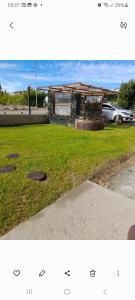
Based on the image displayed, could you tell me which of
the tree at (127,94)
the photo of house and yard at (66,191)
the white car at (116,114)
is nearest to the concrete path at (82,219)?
the photo of house and yard at (66,191)

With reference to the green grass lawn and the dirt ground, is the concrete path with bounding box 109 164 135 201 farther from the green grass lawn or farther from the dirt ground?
the green grass lawn

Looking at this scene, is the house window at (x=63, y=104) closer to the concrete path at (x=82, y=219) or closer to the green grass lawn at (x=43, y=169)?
the green grass lawn at (x=43, y=169)

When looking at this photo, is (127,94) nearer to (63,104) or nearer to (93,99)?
(93,99)

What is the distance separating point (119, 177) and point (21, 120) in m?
9.83

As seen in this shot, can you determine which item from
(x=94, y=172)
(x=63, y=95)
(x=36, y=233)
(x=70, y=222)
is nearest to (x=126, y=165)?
(x=94, y=172)

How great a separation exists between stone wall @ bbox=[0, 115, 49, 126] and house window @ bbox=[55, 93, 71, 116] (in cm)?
128

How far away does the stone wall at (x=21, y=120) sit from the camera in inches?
449

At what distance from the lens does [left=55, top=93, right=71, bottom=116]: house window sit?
11930 mm

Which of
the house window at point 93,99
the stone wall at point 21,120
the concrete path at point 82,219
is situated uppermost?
the house window at point 93,99

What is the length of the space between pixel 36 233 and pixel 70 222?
1.54 ft

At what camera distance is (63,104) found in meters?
12.3

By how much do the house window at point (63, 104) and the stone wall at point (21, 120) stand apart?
1284 millimetres

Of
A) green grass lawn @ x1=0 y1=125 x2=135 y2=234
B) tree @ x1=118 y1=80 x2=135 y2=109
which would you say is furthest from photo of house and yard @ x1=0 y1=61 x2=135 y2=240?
tree @ x1=118 y1=80 x2=135 y2=109
